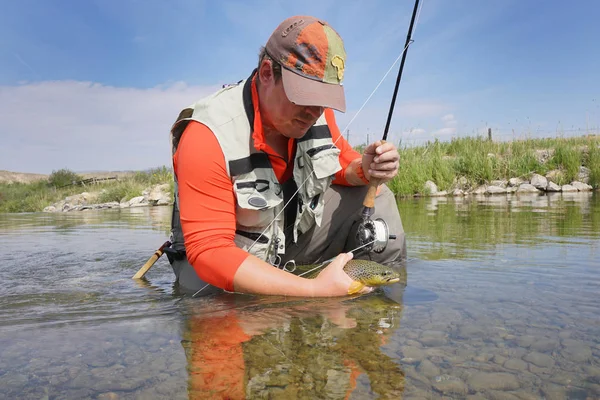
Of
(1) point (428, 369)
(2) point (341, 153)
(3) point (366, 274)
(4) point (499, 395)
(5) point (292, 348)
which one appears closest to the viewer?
(4) point (499, 395)

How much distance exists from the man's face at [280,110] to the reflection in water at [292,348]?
3.29 feet

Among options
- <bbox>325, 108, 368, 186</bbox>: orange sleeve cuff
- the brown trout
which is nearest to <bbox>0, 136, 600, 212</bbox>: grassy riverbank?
<bbox>325, 108, 368, 186</bbox>: orange sleeve cuff

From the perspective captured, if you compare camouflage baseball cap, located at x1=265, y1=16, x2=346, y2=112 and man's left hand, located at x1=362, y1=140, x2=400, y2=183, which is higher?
camouflage baseball cap, located at x1=265, y1=16, x2=346, y2=112

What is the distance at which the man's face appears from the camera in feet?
8.64

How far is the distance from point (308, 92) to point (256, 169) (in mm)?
688

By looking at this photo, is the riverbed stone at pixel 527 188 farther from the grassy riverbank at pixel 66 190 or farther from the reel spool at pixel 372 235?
the grassy riverbank at pixel 66 190

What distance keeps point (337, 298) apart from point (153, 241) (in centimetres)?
408

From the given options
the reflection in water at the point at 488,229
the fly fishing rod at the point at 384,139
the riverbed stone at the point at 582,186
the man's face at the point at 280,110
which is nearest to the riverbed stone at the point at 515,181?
the riverbed stone at the point at 582,186

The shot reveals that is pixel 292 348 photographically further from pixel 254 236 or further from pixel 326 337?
pixel 254 236

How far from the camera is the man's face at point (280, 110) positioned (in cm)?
263

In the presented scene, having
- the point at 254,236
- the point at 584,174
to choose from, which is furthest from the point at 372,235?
the point at 584,174

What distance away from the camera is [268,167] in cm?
306

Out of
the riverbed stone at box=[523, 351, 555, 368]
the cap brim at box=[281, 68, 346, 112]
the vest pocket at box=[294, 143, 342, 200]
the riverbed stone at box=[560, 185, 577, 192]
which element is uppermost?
the cap brim at box=[281, 68, 346, 112]

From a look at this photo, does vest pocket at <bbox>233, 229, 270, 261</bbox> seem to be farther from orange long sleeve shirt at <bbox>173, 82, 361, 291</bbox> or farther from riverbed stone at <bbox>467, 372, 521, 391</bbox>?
riverbed stone at <bbox>467, 372, 521, 391</bbox>
